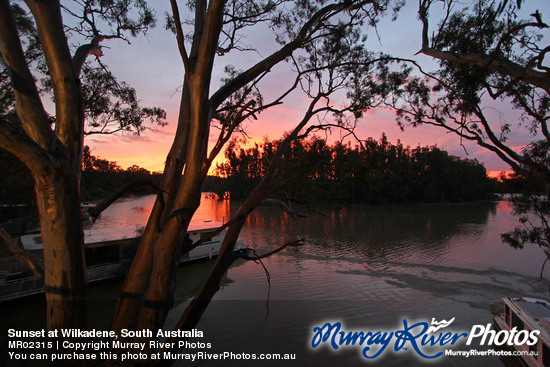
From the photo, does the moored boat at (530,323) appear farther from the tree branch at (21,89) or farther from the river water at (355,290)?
the tree branch at (21,89)

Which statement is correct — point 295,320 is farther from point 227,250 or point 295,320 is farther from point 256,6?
point 256,6

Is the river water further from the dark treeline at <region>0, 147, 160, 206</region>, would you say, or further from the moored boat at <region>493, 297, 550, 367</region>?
the dark treeline at <region>0, 147, 160, 206</region>

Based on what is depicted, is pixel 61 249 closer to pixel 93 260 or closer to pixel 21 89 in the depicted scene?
pixel 21 89

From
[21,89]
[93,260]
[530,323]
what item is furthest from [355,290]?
[21,89]

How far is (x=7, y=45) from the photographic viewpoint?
1909mm

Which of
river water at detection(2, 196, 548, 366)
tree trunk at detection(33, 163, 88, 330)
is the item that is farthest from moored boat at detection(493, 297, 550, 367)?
tree trunk at detection(33, 163, 88, 330)

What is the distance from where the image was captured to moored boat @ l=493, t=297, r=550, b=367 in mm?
3982

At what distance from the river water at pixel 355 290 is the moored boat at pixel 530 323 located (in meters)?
0.74

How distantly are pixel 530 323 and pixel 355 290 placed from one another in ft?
13.8

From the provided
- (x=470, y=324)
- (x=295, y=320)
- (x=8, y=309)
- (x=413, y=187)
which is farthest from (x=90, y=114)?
(x=413, y=187)

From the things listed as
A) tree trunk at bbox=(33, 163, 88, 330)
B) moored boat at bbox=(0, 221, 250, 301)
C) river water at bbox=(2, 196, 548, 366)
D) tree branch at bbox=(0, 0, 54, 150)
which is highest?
tree branch at bbox=(0, 0, 54, 150)

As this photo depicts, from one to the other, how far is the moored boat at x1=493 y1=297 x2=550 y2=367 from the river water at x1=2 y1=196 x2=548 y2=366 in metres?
0.74

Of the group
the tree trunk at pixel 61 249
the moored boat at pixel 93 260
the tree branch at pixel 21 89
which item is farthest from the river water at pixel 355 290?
the tree branch at pixel 21 89

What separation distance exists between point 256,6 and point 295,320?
631 cm
